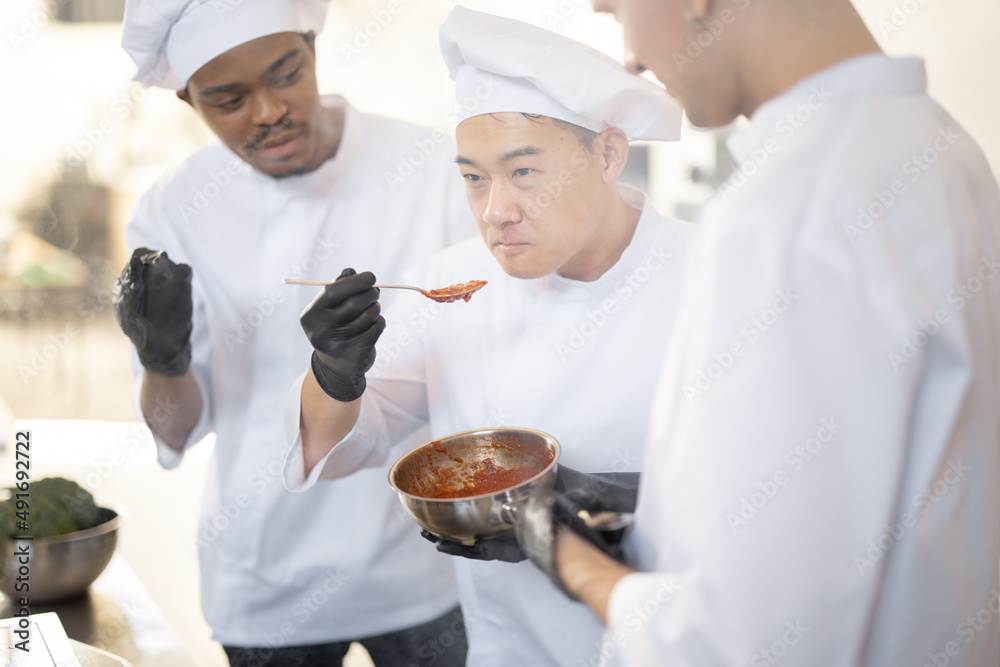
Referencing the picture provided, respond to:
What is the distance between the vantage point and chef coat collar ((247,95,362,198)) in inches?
67.6

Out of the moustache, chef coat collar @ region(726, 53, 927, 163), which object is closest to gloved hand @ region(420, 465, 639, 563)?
chef coat collar @ region(726, 53, 927, 163)

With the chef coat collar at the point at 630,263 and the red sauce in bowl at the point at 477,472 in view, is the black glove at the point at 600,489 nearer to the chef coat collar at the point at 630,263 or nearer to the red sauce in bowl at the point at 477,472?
the red sauce in bowl at the point at 477,472

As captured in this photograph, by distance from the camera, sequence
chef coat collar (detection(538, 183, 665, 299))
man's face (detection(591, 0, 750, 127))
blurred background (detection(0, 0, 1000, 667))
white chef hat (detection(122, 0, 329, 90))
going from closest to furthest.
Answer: man's face (detection(591, 0, 750, 127)) < chef coat collar (detection(538, 183, 665, 299)) < white chef hat (detection(122, 0, 329, 90)) < blurred background (detection(0, 0, 1000, 667))

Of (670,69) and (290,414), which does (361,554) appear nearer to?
(290,414)

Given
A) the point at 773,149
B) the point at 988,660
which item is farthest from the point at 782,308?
the point at 988,660

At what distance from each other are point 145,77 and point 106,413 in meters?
4.49

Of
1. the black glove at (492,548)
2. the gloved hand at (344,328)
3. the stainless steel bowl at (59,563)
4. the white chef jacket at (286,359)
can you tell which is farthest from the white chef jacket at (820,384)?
the stainless steel bowl at (59,563)

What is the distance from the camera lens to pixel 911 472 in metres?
0.82

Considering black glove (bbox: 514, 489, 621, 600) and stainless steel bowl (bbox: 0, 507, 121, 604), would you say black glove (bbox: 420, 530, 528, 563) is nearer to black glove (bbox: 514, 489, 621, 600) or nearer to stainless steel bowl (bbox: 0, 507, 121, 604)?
black glove (bbox: 514, 489, 621, 600)

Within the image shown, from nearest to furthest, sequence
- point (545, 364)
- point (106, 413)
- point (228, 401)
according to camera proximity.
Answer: point (545, 364) → point (228, 401) → point (106, 413)

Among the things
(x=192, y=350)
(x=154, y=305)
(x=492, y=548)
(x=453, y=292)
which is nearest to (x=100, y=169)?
(x=192, y=350)

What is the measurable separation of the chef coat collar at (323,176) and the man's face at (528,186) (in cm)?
58

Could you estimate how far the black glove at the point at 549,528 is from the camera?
0.93 meters

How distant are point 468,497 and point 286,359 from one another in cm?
85
